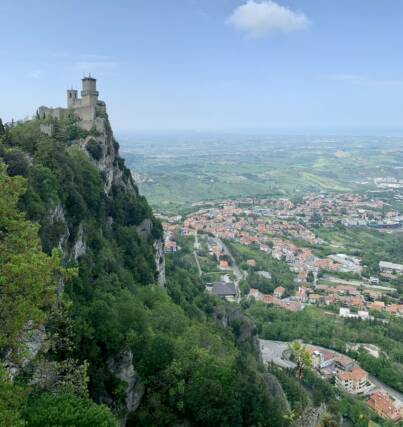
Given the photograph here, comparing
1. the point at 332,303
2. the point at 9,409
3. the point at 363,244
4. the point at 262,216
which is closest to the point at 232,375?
the point at 9,409

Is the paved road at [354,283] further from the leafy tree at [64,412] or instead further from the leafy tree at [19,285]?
the leafy tree at [19,285]

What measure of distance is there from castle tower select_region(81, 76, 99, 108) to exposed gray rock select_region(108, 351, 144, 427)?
26.5 metres

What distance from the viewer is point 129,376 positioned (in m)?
17.7

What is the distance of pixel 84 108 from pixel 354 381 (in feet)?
110

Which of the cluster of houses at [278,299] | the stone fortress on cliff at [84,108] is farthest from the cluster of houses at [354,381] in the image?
the stone fortress on cliff at [84,108]

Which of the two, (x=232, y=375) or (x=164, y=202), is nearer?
(x=232, y=375)

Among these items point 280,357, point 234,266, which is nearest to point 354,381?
point 280,357

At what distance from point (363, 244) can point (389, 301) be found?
34.4 m

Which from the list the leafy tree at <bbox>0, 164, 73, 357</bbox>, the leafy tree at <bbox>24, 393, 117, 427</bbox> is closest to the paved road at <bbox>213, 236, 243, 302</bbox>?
the leafy tree at <bbox>24, 393, 117, 427</bbox>

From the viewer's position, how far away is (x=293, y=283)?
74.4m

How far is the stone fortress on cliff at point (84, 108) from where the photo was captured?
119 feet

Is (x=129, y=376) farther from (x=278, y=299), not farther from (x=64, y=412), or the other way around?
(x=278, y=299)

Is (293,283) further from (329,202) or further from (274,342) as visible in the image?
(329,202)

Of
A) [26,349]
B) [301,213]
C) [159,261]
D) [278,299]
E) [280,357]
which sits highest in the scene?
[26,349]
